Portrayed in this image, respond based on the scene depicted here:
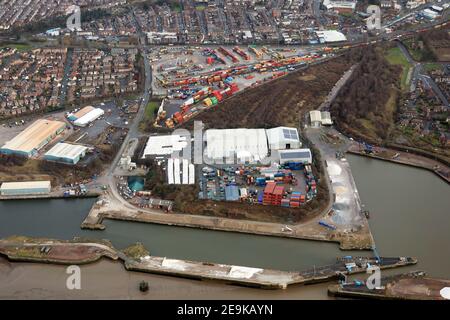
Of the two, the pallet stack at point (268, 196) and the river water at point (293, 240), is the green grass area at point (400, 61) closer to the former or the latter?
the river water at point (293, 240)

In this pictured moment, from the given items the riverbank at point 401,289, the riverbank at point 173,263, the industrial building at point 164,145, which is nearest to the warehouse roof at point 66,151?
the industrial building at point 164,145

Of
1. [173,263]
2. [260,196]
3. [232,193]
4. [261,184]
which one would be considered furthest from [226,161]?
[173,263]

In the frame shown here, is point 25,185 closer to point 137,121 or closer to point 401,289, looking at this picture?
point 137,121

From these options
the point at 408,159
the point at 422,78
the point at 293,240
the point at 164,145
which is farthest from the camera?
the point at 422,78

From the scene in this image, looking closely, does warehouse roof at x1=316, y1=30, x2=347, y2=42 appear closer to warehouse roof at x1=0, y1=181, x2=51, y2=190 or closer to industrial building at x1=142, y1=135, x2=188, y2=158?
industrial building at x1=142, y1=135, x2=188, y2=158

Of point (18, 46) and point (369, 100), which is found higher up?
point (369, 100)

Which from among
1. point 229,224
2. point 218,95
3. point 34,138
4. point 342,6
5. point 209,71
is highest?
point 342,6

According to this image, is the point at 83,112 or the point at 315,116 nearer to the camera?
the point at 315,116

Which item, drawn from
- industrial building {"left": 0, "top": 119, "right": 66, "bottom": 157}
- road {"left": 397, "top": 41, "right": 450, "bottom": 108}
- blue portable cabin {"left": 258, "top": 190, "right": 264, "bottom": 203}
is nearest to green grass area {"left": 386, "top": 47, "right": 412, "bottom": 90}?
road {"left": 397, "top": 41, "right": 450, "bottom": 108}
